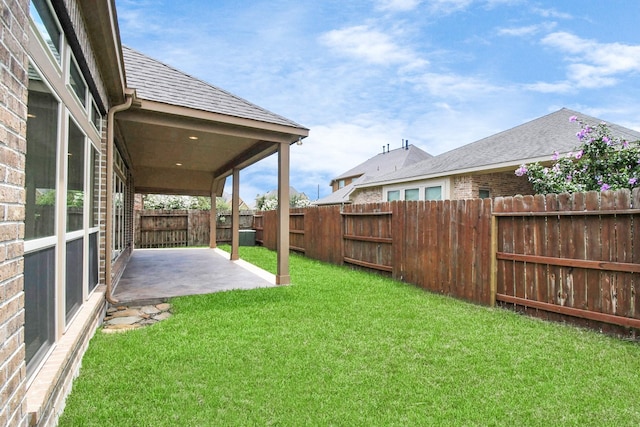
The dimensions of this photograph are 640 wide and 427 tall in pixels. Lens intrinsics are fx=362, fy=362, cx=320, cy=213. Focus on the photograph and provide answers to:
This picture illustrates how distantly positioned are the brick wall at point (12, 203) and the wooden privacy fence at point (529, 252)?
16.2ft

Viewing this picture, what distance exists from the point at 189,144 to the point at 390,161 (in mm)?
22265

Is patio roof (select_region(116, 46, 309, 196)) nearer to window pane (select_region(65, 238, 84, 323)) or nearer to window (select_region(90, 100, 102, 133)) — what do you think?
window (select_region(90, 100, 102, 133))

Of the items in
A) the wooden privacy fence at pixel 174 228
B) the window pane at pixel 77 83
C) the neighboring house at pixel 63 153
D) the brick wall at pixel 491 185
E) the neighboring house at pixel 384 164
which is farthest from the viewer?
the neighboring house at pixel 384 164

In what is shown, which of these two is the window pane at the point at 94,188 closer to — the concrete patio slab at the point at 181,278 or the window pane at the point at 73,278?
the window pane at the point at 73,278

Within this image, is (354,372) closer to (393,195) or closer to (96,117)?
(96,117)

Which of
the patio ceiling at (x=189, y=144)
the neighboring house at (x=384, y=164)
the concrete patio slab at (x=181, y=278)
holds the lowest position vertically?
the concrete patio slab at (x=181, y=278)

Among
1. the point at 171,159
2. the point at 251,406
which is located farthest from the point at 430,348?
the point at 171,159

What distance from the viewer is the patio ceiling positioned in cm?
536

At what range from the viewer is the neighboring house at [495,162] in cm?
998

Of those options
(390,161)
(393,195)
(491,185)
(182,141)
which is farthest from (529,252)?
(390,161)

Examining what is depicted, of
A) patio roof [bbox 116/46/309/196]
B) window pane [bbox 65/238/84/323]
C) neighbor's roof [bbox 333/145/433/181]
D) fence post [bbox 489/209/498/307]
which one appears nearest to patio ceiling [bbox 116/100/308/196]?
patio roof [bbox 116/46/309/196]

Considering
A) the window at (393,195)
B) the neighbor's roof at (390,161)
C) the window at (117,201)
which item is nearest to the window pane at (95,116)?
the window at (117,201)

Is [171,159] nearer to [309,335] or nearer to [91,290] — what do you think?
[91,290]

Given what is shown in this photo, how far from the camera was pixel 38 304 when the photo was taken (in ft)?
7.12
